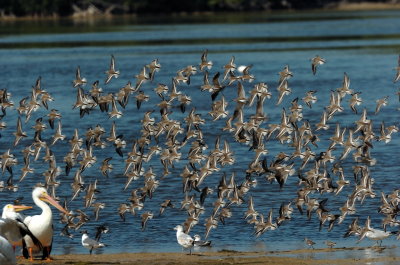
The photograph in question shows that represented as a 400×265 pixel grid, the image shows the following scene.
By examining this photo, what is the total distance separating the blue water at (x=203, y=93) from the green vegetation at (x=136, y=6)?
127 feet

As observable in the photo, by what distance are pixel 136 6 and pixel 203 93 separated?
109 meters

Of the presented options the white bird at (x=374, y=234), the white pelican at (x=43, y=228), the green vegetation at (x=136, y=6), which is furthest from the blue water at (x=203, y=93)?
the green vegetation at (x=136, y=6)

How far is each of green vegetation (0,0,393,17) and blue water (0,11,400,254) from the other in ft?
127

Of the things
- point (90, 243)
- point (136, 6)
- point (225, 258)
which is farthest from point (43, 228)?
point (136, 6)

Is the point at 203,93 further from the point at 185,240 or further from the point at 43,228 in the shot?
the point at 43,228

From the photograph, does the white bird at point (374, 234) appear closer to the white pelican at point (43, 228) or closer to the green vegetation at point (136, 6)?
the white pelican at point (43, 228)

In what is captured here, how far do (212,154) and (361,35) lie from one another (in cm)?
6533

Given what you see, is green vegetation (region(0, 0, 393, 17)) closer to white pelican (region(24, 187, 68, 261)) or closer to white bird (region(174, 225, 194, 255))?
white bird (region(174, 225, 194, 255))

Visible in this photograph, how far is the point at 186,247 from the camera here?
1931cm

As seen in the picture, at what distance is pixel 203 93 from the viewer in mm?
45438

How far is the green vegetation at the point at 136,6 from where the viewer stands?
146125 millimetres

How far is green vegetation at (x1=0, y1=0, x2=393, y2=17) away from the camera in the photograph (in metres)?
146

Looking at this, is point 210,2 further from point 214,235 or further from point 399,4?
point 214,235

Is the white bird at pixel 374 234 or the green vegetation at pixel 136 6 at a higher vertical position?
the white bird at pixel 374 234
